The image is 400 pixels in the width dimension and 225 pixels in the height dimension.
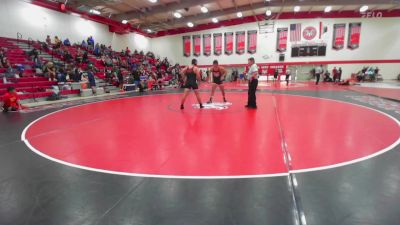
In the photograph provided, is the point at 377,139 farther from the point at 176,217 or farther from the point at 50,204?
the point at 50,204

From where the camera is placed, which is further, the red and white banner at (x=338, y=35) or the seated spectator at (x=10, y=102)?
the red and white banner at (x=338, y=35)

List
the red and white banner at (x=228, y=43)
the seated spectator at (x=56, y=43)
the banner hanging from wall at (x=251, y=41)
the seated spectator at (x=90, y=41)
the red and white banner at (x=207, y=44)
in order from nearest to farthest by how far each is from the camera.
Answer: the seated spectator at (x=56, y=43), the seated spectator at (x=90, y=41), the banner hanging from wall at (x=251, y=41), the red and white banner at (x=228, y=43), the red and white banner at (x=207, y=44)

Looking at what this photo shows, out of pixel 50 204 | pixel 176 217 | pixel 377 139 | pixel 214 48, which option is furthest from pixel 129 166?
pixel 214 48

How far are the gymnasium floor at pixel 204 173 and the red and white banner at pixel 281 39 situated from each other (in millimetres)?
21168

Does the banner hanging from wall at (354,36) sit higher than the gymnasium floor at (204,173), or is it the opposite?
the banner hanging from wall at (354,36)

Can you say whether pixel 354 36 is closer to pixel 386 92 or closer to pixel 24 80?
pixel 386 92

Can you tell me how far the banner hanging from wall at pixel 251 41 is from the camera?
1008 inches

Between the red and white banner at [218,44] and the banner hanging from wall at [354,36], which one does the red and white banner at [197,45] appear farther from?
the banner hanging from wall at [354,36]

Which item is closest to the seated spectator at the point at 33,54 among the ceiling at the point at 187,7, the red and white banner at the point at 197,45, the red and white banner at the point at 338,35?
the ceiling at the point at 187,7

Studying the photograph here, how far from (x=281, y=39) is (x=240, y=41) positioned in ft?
14.7

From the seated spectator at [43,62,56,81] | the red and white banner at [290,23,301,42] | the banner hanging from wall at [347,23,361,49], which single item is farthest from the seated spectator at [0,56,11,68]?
the banner hanging from wall at [347,23,361,49]

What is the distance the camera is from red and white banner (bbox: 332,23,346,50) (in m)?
23.3

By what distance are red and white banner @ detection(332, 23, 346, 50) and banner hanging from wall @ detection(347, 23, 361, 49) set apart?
2.22 ft

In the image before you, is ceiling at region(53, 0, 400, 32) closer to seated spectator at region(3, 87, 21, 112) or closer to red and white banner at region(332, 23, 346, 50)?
red and white banner at region(332, 23, 346, 50)
